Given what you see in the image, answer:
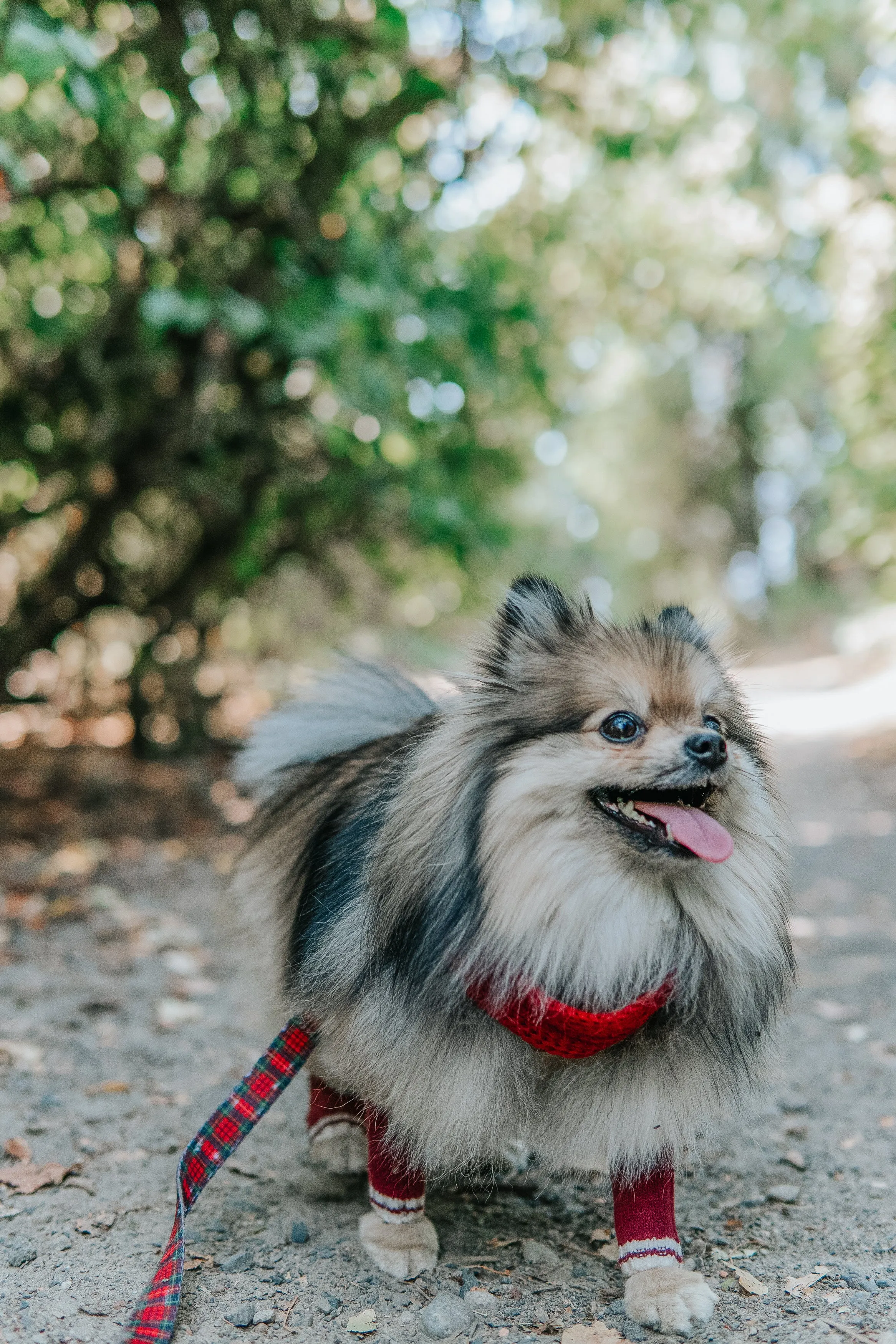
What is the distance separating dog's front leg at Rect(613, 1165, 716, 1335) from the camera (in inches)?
79.4

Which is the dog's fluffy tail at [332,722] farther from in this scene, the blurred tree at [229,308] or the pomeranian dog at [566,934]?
the blurred tree at [229,308]

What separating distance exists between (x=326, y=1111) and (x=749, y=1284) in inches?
42.3

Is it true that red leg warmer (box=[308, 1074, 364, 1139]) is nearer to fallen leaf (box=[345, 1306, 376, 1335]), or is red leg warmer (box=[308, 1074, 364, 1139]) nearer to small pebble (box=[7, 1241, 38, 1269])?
fallen leaf (box=[345, 1306, 376, 1335])

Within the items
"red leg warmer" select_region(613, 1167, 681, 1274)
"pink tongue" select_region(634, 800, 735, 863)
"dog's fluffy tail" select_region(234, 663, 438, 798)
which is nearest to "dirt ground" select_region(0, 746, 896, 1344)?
"red leg warmer" select_region(613, 1167, 681, 1274)

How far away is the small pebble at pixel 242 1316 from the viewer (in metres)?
2.04

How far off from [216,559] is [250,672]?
218cm

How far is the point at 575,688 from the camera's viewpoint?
207 cm

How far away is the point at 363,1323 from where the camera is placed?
6.76ft

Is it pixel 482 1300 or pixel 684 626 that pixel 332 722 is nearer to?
pixel 684 626

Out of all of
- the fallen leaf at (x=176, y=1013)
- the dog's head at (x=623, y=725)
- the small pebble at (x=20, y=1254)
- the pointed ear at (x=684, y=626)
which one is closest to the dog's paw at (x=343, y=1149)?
the small pebble at (x=20, y=1254)

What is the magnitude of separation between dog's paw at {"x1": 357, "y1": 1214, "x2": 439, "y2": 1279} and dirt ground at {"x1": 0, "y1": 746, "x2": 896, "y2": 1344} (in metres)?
0.03

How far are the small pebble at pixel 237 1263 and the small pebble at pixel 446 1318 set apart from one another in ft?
1.34

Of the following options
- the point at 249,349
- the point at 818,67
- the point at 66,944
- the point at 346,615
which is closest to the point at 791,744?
the point at 346,615

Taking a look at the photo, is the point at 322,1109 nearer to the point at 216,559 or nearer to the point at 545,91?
the point at 216,559
